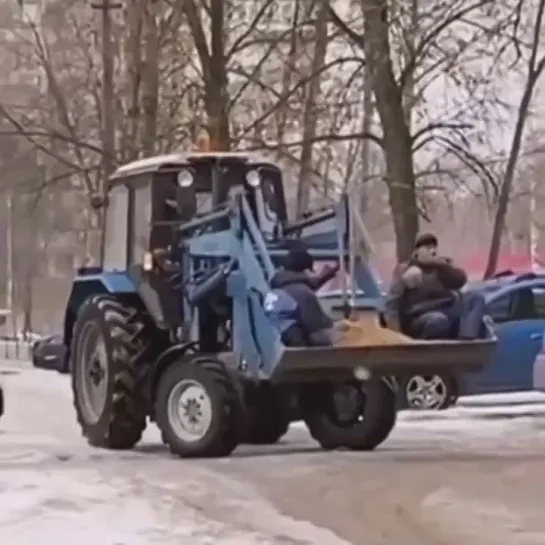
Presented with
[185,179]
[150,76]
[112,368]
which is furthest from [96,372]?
[150,76]

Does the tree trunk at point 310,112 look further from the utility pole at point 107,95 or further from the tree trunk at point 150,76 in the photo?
the utility pole at point 107,95

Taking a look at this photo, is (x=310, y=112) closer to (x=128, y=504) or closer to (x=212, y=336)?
(x=212, y=336)

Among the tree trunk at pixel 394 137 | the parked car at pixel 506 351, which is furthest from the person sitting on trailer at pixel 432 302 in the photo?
the tree trunk at pixel 394 137

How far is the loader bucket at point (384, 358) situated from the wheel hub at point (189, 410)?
913 mm

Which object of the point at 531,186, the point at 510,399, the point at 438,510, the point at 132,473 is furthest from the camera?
the point at 531,186

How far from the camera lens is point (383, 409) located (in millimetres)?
15273

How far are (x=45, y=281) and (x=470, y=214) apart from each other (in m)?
25.2

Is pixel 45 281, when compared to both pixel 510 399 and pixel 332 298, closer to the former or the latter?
pixel 510 399

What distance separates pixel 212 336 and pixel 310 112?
17.4 m

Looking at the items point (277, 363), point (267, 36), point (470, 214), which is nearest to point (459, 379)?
point (277, 363)

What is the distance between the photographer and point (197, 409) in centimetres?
1430

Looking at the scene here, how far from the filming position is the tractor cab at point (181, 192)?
1527cm

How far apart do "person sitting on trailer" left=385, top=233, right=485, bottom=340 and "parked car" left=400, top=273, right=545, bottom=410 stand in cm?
428

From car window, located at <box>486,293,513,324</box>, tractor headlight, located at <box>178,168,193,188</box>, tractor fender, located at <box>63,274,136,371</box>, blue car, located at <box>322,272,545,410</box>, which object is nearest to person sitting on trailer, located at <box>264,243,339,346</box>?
tractor headlight, located at <box>178,168,193,188</box>
